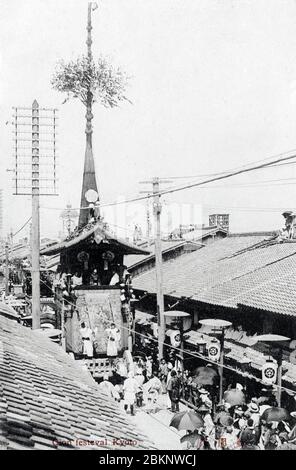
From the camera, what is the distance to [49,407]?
7324mm

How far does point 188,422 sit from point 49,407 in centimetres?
714

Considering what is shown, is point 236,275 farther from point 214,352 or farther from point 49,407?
point 49,407

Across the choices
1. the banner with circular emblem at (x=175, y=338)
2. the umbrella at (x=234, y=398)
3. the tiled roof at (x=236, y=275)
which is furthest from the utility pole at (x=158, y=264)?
the umbrella at (x=234, y=398)

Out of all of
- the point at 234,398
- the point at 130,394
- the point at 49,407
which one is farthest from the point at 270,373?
the point at 49,407

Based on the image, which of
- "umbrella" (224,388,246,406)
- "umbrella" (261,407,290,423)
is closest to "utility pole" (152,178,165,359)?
"umbrella" (224,388,246,406)

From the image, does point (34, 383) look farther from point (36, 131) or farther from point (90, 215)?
point (90, 215)

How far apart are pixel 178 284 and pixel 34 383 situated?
20936 millimetres

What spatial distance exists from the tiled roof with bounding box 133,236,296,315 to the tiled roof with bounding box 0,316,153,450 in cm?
901

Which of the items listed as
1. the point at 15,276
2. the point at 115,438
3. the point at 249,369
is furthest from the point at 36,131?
the point at 15,276

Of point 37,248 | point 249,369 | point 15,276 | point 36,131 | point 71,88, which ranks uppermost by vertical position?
point 71,88

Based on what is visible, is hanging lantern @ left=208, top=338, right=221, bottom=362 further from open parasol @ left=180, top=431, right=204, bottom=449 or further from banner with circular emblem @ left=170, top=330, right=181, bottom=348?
open parasol @ left=180, top=431, right=204, bottom=449

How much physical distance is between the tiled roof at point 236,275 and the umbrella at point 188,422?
4890mm

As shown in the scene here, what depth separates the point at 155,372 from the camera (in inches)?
934

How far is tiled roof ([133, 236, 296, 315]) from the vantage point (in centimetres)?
1955
